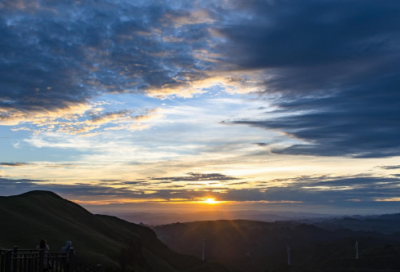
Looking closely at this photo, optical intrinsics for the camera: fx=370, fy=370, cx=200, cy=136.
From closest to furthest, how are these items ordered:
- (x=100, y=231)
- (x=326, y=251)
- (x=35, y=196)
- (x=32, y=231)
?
(x=32, y=231) → (x=35, y=196) → (x=100, y=231) → (x=326, y=251)

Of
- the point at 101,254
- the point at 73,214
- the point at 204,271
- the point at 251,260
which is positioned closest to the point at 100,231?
the point at 73,214

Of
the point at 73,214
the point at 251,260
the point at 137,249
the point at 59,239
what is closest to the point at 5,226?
the point at 59,239

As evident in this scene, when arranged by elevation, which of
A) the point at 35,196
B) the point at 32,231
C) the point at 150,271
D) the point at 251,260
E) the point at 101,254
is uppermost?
the point at 35,196

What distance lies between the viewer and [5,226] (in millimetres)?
54844

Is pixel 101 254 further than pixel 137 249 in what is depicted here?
No

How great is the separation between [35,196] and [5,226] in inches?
817

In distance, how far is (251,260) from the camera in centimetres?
16612

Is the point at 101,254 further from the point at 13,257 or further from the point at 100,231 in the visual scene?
the point at 13,257

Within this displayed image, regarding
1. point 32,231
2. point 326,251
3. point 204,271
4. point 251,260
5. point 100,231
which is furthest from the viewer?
point 251,260

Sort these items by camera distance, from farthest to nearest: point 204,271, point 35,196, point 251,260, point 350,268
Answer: point 251,260 < point 350,268 < point 204,271 < point 35,196

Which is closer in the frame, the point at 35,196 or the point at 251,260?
the point at 35,196

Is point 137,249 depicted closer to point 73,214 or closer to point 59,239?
point 73,214

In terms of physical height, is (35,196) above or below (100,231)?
above

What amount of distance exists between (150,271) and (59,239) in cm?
3279
